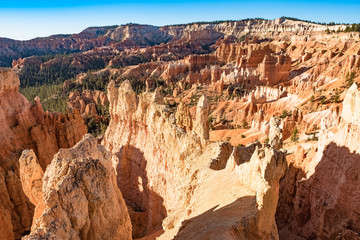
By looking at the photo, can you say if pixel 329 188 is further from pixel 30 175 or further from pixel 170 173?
pixel 30 175

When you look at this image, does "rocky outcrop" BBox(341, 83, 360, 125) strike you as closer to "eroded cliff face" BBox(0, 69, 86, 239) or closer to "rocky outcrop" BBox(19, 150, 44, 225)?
"rocky outcrop" BBox(19, 150, 44, 225)

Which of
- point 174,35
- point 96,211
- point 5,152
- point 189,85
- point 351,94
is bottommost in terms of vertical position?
point 189,85

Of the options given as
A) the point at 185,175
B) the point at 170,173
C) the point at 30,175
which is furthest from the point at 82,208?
the point at 170,173

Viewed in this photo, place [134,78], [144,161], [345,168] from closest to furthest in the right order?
[345,168]
[144,161]
[134,78]

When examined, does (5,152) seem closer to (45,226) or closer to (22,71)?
(45,226)

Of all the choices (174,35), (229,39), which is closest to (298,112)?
(229,39)

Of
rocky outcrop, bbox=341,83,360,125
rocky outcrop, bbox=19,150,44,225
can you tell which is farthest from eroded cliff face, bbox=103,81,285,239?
rocky outcrop, bbox=19,150,44,225

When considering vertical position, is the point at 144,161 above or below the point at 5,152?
below
